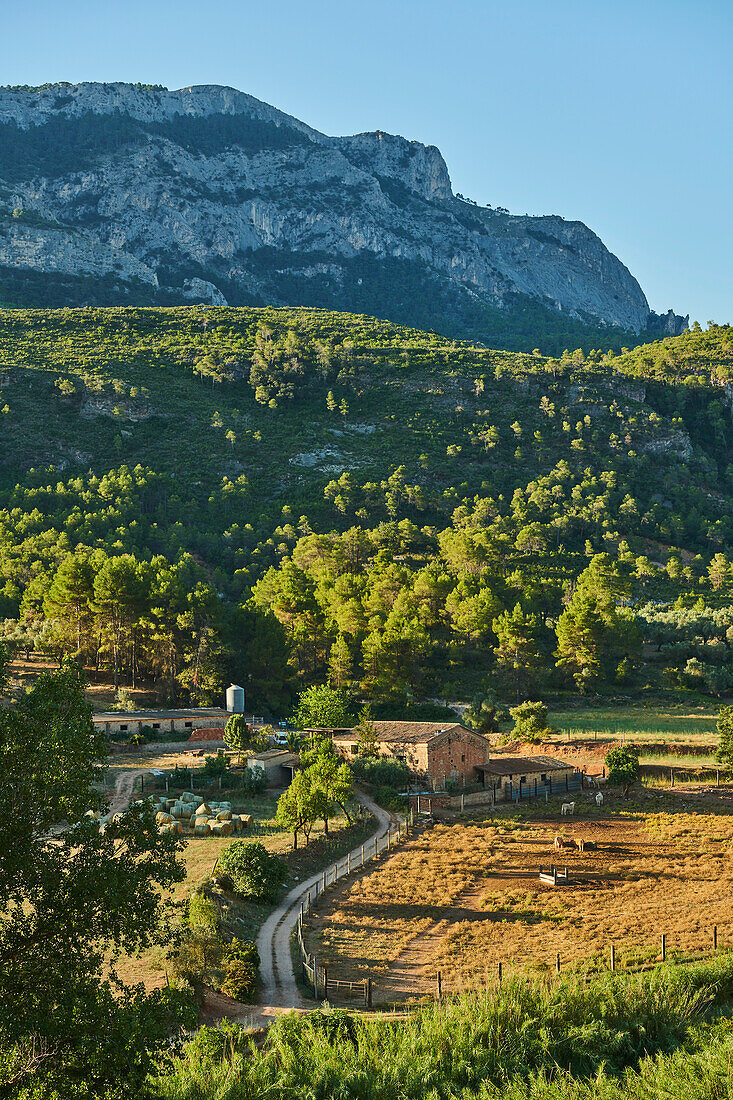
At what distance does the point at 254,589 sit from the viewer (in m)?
70.1

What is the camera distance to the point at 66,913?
1279 centimetres

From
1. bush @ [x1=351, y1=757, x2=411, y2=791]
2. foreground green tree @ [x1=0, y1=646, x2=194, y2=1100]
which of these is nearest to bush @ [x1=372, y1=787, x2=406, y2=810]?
bush @ [x1=351, y1=757, x2=411, y2=791]

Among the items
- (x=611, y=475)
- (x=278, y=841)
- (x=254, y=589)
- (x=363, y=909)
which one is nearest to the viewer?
(x=363, y=909)

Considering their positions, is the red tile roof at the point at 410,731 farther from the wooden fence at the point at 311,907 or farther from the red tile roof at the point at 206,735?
the red tile roof at the point at 206,735

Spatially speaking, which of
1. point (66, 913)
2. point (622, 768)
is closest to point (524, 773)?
point (622, 768)

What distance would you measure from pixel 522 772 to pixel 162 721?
22.2 meters

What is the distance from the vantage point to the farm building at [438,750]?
146 feet

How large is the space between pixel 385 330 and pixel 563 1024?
14545cm

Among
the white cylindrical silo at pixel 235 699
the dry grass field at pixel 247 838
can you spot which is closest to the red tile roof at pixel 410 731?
the dry grass field at pixel 247 838

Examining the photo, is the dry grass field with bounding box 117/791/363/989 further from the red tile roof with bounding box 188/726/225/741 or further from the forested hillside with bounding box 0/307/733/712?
the forested hillside with bounding box 0/307/733/712

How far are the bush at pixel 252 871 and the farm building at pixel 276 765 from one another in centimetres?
1544

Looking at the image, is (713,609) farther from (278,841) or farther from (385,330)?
(385,330)

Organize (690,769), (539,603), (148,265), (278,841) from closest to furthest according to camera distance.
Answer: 1. (278,841)
2. (690,769)
3. (539,603)
4. (148,265)

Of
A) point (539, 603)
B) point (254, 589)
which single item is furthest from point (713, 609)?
point (254, 589)
